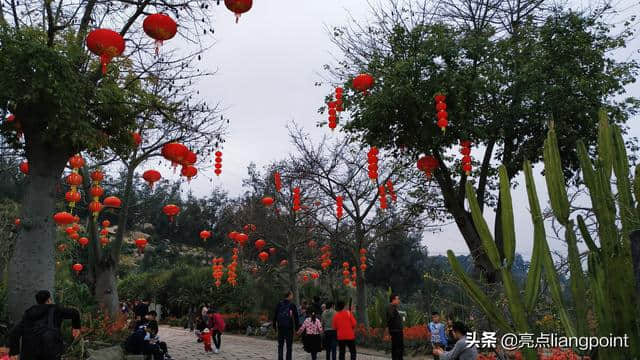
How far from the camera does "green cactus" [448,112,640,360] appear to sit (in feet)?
13.6

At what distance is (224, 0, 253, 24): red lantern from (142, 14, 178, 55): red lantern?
92 centimetres

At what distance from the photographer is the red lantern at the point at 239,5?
21.5ft

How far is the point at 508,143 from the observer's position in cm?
1420

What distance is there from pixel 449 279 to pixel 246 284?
59.9 feet

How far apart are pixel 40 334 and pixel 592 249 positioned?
609 centimetres

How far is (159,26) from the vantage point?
6.89 metres

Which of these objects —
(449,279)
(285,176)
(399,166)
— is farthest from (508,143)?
(285,176)

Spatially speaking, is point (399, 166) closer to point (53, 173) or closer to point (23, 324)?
point (53, 173)

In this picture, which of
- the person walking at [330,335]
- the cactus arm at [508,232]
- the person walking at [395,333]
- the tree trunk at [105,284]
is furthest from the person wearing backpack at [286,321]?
Result: the tree trunk at [105,284]

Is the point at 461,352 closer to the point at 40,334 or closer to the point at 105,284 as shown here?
the point at 40,334

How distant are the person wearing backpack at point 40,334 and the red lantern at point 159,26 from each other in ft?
12.0

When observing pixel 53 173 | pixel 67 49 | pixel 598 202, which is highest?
pixel 67 49

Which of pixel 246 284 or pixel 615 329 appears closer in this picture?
pixel 615 329

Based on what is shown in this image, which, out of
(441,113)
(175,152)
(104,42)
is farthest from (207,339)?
(104,42)
